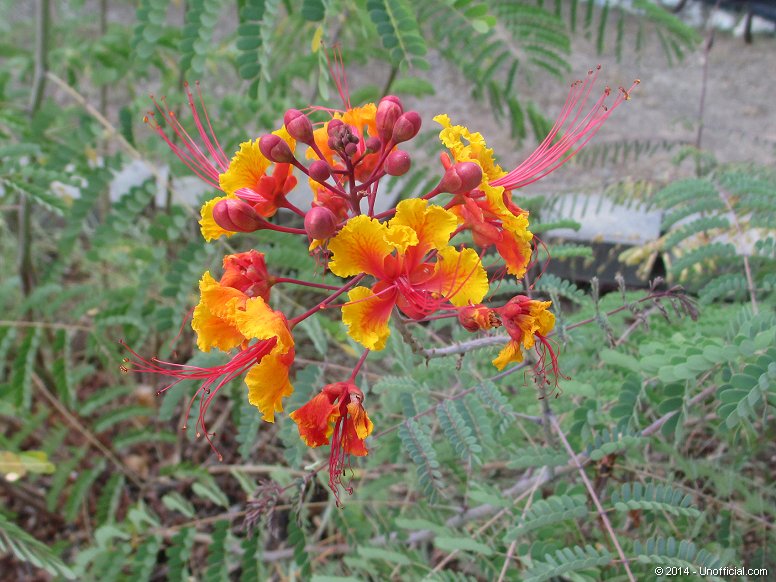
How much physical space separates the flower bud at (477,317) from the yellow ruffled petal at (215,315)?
1.04 feet

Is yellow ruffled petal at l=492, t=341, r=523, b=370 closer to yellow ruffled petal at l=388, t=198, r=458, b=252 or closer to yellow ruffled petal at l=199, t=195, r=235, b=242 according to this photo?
yellow ruffled petal at l=388, t=198, r=458, b=252

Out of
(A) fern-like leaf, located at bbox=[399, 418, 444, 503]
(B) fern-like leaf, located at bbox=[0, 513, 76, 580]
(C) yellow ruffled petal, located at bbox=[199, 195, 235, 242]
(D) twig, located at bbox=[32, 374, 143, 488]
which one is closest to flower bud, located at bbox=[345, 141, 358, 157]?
(C) yellow ruffled petal, located at bbox=[199, 195, 235, 242]

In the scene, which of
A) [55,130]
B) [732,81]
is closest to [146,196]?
[55,130]

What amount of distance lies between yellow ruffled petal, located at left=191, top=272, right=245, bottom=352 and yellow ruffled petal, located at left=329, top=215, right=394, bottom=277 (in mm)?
151

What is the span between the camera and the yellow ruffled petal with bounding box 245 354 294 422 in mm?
960

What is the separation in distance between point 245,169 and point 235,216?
97 millimetres

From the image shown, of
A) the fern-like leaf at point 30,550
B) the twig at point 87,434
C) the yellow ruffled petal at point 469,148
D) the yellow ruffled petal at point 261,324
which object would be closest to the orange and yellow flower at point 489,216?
the yellow ruffled petal at point 469,148

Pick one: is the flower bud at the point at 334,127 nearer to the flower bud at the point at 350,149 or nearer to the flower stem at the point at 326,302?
the flower bud at the point at 350,149

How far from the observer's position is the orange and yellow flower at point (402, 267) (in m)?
0.94

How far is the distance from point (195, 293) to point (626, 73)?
3.12 meters

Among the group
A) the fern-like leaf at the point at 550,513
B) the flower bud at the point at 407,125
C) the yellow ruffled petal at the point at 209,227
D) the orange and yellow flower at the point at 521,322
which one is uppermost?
the flower bud at the point at 407,125

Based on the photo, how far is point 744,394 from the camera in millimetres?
1071

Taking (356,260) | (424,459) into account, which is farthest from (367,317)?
(424,459)

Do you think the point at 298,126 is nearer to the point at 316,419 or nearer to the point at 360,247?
the point at 360,247
